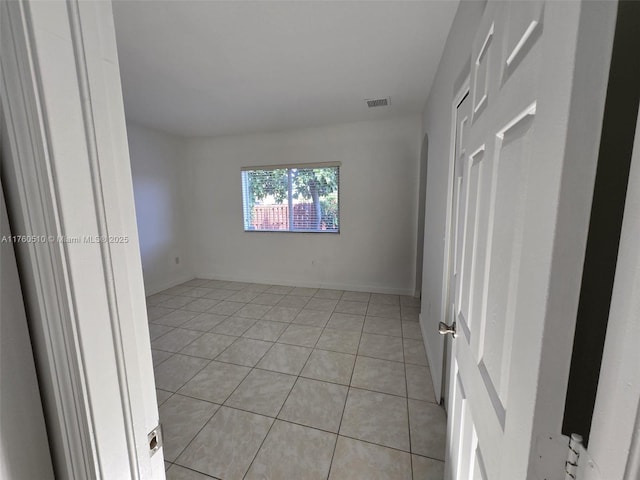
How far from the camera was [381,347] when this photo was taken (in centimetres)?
247

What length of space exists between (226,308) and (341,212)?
88.0 inches

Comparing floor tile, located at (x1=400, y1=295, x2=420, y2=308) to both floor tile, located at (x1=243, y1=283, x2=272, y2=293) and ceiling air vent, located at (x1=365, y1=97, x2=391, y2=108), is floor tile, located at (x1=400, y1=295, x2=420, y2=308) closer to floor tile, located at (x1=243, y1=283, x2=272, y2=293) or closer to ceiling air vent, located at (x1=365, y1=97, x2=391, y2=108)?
floor tile, located at (x1=243, y1=283, x2=272, y2=293)

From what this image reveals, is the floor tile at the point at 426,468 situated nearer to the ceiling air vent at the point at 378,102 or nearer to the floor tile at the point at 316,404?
the floor tile at the point at 316,404

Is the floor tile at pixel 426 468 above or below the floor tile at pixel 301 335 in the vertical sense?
below

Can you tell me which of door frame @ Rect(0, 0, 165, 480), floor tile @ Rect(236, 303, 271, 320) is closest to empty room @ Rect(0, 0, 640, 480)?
door frame @ Rect(0, 0, 165, 480)

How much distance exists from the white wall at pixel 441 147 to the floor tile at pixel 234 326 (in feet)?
6.56

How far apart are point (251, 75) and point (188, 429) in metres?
2.87

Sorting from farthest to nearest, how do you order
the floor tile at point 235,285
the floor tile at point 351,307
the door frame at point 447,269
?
the floor tile at point 235,285 → the floor tile at point 351,307 → the door frame at point 447,269

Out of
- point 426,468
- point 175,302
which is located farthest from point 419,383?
point 175,302

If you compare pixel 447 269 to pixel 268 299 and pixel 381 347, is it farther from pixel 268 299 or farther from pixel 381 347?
pixel 268 299

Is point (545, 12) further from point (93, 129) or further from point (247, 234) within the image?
point (247, 234)

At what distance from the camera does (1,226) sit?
45 centimetres

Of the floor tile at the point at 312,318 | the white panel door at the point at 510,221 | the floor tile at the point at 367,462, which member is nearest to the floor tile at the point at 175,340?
the floor tile at the point at 312,318

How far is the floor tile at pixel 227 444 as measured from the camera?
137 cm
